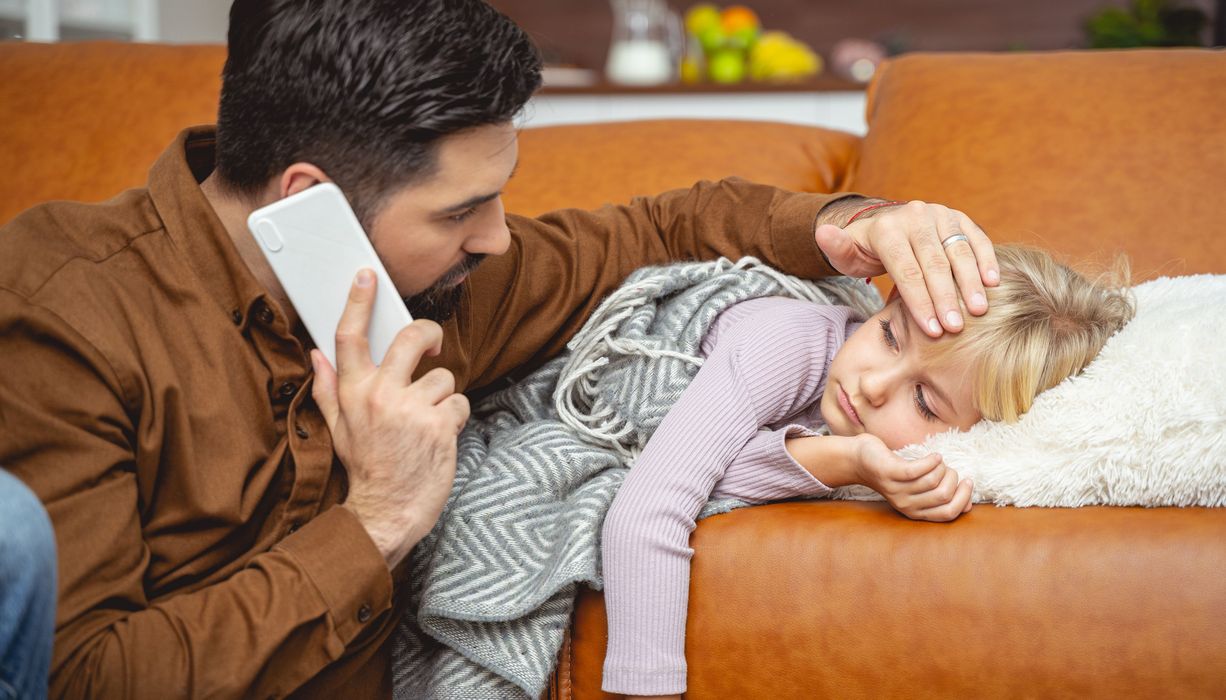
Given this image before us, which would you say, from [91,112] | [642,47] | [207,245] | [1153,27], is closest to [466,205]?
[207,245]

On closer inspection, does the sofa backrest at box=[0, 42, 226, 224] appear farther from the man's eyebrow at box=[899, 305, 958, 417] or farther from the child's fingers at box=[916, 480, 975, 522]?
the child's fingers at box=[916, 480, 975, 522]

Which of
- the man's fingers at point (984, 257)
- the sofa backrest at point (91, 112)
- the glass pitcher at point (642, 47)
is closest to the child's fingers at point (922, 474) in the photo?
the man's fingers at point (984, 257)

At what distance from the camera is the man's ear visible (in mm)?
1004

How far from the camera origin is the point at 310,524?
96 cm

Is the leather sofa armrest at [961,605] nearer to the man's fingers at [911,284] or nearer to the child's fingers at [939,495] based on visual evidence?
the child's fingers at [939,495]

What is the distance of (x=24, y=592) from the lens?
641mm

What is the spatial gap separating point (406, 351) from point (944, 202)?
952mm

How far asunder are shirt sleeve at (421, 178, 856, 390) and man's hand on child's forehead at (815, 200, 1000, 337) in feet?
0.46

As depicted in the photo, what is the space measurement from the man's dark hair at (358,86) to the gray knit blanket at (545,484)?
0.33m

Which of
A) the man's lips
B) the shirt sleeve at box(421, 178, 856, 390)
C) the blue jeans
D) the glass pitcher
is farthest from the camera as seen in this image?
the glass pitcher

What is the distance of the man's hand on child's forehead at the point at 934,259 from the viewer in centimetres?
112

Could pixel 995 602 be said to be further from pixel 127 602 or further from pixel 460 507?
pixel 127 602

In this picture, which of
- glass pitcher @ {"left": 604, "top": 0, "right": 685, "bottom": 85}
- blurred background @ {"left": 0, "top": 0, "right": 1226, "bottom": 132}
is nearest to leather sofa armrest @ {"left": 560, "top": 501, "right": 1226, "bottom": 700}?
blurred background @ {"left": 0, "top": 0, "right": 1226, "bottom": 132}

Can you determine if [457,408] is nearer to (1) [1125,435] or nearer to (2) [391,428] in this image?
(2) [391,428]
